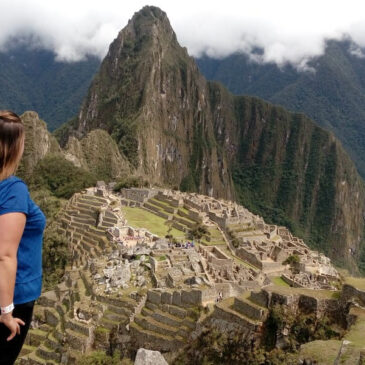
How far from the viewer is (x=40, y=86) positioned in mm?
189125

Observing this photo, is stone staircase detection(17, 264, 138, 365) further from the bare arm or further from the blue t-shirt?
the bare arm

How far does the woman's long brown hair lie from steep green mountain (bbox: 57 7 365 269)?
3287 inches

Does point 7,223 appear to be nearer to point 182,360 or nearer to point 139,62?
point 182,360

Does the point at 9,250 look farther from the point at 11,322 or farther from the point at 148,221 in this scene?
the point at 148,221

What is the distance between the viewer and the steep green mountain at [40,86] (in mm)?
174375

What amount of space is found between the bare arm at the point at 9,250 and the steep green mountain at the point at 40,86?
170 m

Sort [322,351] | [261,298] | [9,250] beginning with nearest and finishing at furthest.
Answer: [9,250], [322,351], [261,298]

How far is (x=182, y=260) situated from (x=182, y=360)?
25.1 ft

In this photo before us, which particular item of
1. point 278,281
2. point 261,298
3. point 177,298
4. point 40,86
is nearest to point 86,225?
point 278,281

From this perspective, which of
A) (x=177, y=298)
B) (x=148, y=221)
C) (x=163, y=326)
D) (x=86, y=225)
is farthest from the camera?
(x=148, y=221)

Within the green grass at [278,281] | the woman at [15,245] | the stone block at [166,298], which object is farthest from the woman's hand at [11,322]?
Result: the green grass at [278,281]

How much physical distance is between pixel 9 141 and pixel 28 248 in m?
0.91

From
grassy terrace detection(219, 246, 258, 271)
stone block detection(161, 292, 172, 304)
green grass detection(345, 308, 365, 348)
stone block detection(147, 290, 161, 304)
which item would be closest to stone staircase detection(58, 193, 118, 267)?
grassy terrace detection(219, 246, 258, 271)

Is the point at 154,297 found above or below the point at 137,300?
above
